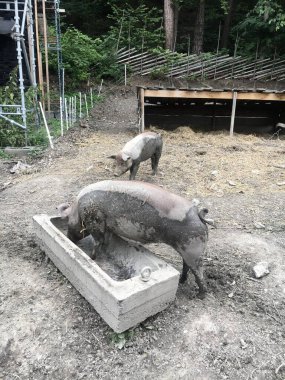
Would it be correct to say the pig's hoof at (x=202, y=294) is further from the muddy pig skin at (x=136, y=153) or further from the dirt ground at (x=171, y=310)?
the muddy pig skin at (x=136, y=153)

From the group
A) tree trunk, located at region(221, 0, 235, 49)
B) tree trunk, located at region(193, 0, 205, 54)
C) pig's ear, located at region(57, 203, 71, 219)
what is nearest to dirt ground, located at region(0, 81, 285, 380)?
pig's ear, located at region(57, 203, 71, 219)

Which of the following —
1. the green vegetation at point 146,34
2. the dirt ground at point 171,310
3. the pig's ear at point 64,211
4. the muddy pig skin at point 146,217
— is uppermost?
the green vegetation at point 146,34

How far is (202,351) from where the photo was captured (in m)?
2.99

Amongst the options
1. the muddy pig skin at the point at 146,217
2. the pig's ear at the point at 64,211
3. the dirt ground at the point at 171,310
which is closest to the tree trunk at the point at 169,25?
the dirt ground at the point at 171,310

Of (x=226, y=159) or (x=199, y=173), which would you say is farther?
(x=226, y=159)

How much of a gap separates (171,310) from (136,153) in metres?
3.35

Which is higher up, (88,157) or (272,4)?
(272,4)

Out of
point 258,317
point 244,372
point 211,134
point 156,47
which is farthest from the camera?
point 156,47

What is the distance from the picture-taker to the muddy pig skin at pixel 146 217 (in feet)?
10.5

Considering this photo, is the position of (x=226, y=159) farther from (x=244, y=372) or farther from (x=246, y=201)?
(x=244, y=372)

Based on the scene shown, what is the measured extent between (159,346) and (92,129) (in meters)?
9.00

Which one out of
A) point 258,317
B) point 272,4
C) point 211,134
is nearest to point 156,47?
point 272,4

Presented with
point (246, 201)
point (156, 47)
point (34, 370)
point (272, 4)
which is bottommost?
point (34, 370)

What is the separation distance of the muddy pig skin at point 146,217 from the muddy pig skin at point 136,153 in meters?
2.20
